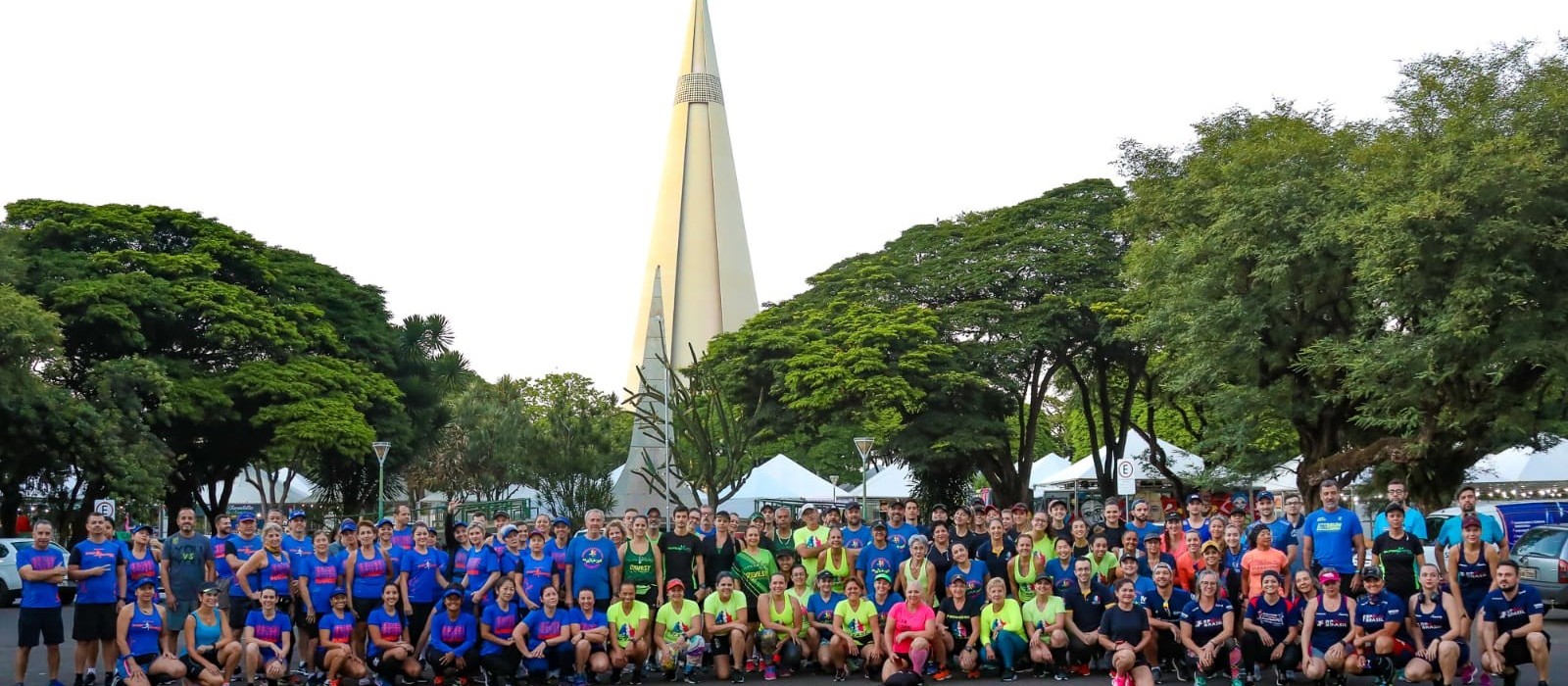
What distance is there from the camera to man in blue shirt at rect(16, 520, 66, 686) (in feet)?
35.6

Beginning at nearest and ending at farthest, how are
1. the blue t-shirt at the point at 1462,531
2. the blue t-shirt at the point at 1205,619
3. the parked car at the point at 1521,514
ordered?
the blue t-shirt at the point at 1205,619 < the blue t-shirt at the point at 1462,531 < the parked car at the point at 1521,514

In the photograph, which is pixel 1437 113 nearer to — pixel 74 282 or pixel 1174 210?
pixel 1174 210

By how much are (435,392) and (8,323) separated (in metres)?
16.4

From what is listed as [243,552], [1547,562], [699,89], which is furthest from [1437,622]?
[699,89]

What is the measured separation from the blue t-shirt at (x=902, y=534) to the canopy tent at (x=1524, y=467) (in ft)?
67.9

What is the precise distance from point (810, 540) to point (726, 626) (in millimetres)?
1451

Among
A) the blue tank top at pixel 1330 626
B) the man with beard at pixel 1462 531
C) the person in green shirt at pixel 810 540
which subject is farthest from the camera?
the person in green shirt at pixel 810 540

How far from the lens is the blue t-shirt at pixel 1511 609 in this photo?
1009cm

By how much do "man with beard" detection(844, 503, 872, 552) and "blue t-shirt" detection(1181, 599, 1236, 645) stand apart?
118 inches

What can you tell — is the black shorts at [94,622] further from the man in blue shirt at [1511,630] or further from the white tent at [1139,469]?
the white tent at [1139,469]

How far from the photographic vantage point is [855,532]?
504 inches

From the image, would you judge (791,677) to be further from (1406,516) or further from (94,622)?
(94,622)

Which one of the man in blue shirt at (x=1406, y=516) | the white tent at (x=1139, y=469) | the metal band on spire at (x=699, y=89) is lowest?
the man in blue shirt at (x=1406, y=516)

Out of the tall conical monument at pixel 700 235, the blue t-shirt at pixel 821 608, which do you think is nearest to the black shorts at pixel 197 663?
the blue t-shirt at pixel 821 608
